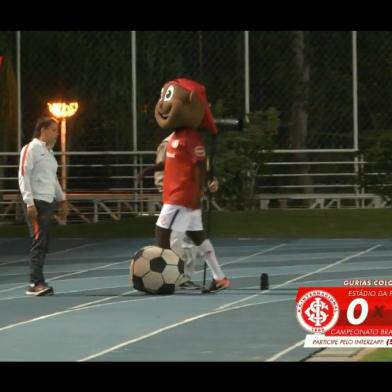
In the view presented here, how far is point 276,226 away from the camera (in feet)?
84.5

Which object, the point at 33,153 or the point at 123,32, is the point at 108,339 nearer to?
the point at 33,153

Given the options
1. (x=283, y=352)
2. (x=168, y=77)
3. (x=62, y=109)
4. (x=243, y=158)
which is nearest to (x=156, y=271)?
(x=283, y=352)

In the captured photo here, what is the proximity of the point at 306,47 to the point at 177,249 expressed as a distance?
58.2ft

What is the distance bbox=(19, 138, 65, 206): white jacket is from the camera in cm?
1567

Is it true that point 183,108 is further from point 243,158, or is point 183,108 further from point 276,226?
point 243,158

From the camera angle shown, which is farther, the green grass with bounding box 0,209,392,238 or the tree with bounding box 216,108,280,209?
the tree with bounding box 216,108,280,209

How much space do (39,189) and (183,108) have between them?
182 cm

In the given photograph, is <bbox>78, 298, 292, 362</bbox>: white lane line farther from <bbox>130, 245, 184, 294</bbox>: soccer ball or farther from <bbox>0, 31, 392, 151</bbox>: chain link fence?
<bbox>0, 31, 392, 151</bbox>: chain link fence

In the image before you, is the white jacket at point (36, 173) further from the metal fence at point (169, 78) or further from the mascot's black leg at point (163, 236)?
the metal fence at point (169, 78)

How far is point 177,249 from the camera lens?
1677cm

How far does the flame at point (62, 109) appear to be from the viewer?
32281mm
